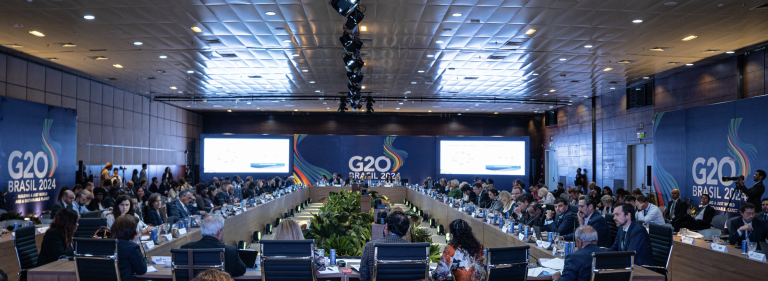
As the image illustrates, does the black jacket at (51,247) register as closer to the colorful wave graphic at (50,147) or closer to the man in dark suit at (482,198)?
the man in dark suit at (482,198)

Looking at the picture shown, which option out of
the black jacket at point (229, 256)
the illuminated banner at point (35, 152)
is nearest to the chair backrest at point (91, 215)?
the black jacket at point (229, 256)

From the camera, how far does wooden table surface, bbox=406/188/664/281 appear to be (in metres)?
3.67

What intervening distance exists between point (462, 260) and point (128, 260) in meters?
2.30

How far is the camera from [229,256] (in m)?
3.48

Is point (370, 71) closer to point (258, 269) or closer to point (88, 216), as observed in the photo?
point (88, 216)

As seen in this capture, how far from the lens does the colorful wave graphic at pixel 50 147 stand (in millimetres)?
10945

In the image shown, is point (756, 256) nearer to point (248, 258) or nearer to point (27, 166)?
point (248, 258)

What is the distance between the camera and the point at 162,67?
1115cm

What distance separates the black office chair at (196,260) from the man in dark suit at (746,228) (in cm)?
482

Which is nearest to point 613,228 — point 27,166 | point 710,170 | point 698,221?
point 698,221

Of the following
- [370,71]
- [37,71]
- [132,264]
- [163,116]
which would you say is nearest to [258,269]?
[132,264]

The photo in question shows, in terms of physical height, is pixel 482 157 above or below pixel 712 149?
below

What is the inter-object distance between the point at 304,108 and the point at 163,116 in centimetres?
522

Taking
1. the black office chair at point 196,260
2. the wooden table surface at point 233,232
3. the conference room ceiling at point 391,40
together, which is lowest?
the wooden table surface at point 233,232
